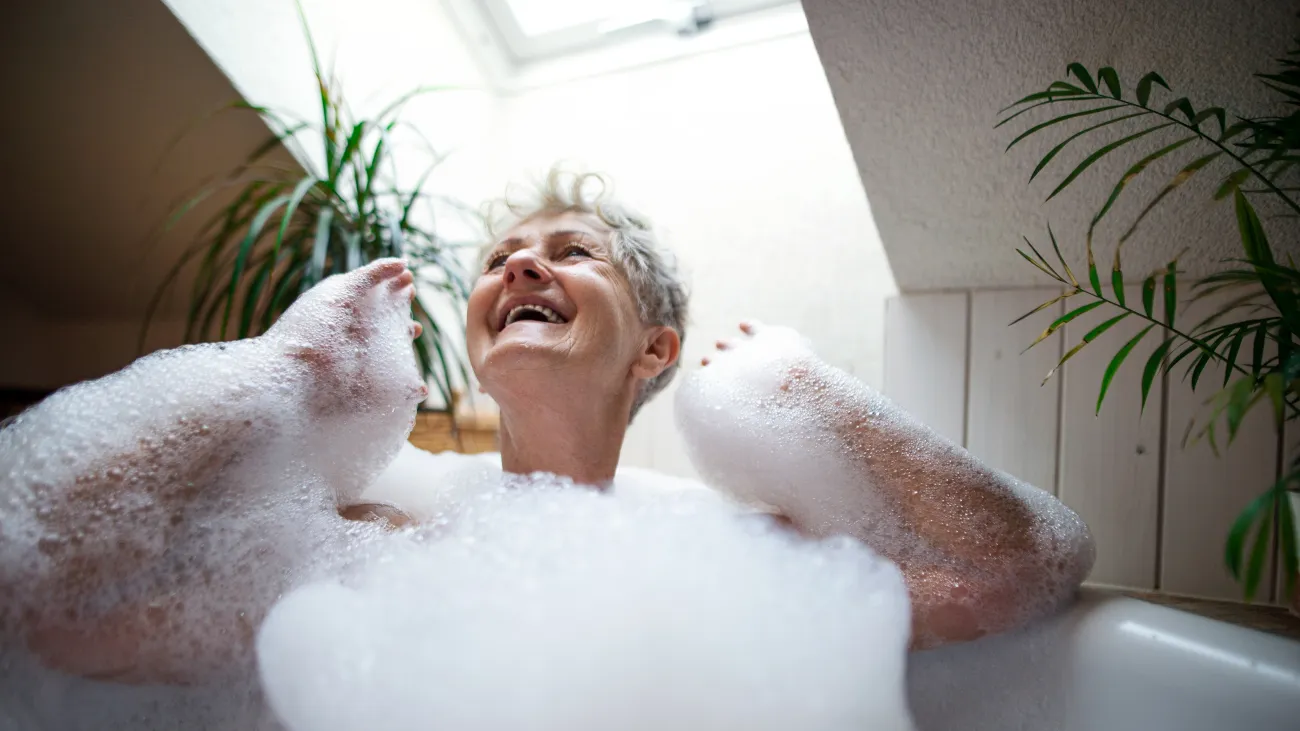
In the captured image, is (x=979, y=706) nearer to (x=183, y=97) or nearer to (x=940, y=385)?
(x=940, y=385)

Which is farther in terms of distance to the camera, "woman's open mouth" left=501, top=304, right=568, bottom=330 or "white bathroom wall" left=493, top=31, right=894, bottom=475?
"white bathroom wall" left=493, top=31, right=894, bottom=475

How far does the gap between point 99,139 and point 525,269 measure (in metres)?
1.13

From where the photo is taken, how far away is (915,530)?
925mm

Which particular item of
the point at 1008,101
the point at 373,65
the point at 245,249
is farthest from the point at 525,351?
the point at 373,65

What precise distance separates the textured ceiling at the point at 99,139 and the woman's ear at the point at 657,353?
1.02 metres

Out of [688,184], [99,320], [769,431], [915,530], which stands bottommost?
[915,530]

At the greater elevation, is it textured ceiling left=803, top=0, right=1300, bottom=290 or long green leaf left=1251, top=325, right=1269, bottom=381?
textured ceiling left=803, top=0, right=1300, bottom=290

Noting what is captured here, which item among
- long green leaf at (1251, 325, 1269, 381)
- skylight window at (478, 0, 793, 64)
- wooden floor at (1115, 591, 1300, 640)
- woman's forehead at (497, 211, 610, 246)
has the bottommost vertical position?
wooden floor at (1115, 591, 1300, 640)

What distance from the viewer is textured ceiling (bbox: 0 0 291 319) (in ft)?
4.51

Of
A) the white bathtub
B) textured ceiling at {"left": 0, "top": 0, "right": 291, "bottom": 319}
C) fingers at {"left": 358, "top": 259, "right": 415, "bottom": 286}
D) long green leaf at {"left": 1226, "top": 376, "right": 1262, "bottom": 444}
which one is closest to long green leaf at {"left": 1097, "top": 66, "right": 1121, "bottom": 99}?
long green leaf at {"left": 1226, "top": 376, "right": 1262, "bottom": 444}

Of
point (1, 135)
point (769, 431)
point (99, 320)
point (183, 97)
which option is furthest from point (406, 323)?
point (99, 320)

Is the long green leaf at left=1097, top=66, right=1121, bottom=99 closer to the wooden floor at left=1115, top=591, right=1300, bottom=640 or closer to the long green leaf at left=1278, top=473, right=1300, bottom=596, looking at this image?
the long green leaf at left=1278, top=473, right=1300, bottom=596

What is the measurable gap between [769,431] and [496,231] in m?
0.68

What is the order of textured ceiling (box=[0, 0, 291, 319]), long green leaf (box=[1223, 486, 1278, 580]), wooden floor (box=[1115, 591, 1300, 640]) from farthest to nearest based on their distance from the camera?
textured ceiling (box=[0, 0, 291, 319])
wooden floor (box=[1115, 591, 1300, 640])
long green leaf (box=[1223, 486, 1278, 580])
